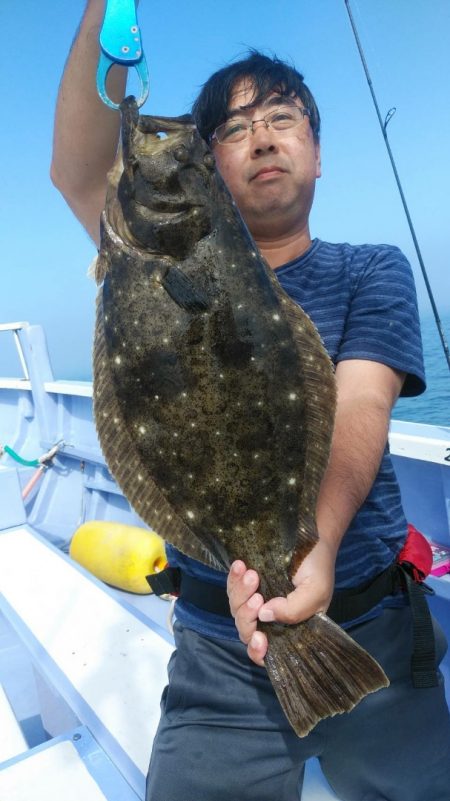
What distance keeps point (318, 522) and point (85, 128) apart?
152cm

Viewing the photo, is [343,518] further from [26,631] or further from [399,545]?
[26,631]

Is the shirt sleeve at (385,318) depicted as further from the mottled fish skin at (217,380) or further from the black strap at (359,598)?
the black strap at (359,598)

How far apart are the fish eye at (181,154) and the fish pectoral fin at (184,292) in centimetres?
30

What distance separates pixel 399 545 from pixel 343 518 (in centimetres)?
53

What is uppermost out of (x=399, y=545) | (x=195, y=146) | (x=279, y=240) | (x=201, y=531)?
(x=195, y=146)

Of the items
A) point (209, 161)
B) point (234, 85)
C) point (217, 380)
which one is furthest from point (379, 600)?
point (234, 85)

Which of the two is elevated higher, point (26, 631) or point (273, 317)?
point (273, 317)

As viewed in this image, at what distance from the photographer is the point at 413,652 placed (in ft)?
6.30

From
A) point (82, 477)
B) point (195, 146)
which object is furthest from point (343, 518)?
point (82, 477)

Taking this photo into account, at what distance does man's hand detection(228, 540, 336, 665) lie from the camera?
140 centimetres

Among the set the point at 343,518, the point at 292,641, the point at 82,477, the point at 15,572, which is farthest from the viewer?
the point at 82,477

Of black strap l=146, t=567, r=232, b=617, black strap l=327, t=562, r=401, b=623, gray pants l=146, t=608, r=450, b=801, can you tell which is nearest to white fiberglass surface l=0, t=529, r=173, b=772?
gray pants l=146, t=608, r=450, b=801

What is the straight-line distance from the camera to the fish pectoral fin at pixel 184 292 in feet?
4.66

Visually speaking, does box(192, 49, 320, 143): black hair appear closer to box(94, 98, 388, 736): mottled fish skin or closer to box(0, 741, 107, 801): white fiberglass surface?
box(94, 98, 388, 736): mottled fish skin
